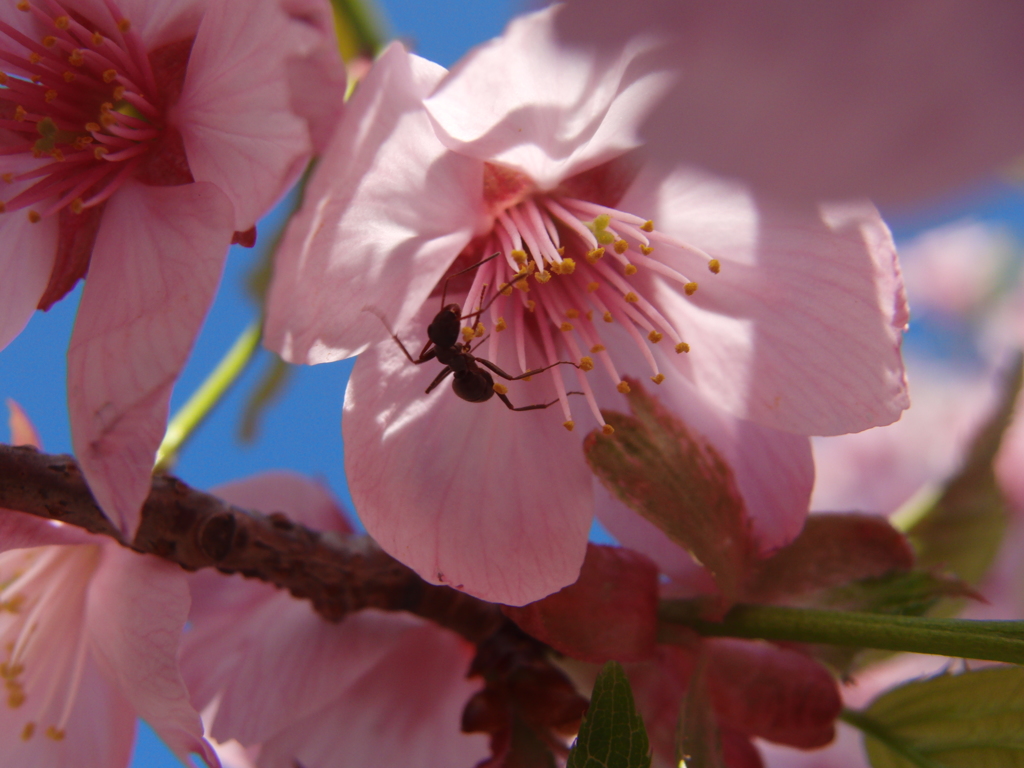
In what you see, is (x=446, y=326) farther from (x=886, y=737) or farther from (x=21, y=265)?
(x=886, y=737)

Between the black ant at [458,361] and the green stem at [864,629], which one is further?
the black ant at [458,361]

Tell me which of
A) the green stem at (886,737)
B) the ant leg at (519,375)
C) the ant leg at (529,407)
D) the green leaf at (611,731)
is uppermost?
the ant leg at (519,375)

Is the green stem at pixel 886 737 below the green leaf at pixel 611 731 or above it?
above

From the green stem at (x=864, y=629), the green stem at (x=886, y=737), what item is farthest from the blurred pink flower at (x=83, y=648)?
the green stem at (x=886, y=737)

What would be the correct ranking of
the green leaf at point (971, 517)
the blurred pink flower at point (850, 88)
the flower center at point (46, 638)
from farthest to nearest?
1. the green leaf at point (971, 517)
2. the flower center at point (46, 638)
3. the blurred pink flower at point (850, 88)

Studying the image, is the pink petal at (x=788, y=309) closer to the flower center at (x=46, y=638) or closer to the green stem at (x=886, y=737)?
the green stem at (x=886, y=737)

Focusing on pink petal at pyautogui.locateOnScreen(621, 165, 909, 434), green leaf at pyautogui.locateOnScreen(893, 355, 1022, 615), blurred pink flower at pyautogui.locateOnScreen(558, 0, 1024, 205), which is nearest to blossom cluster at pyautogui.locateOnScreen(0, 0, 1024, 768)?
pink petal at pyautogui.locateOnScreen(621, 165, 909, 434)

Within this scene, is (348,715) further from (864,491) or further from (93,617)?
(864,491)
